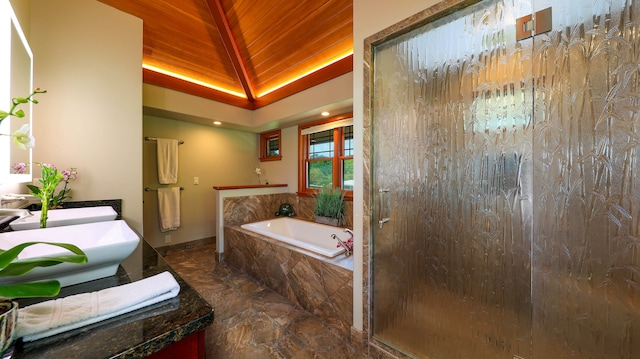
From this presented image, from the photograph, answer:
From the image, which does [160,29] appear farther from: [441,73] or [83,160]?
[441,73]

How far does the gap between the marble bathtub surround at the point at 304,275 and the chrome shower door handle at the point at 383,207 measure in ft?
1.73

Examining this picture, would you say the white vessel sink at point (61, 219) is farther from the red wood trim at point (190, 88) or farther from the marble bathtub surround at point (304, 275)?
the red wood trim at point (190, 88)

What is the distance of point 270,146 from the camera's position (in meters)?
→ 4.77

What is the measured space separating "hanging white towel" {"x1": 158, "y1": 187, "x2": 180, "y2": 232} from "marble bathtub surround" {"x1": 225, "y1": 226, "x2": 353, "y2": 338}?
4.49 feet

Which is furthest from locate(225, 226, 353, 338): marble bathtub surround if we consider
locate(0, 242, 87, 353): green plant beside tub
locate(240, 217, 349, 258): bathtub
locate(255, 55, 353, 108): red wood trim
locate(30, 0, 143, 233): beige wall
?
locate(255, 55, 353, 108): red wood trim

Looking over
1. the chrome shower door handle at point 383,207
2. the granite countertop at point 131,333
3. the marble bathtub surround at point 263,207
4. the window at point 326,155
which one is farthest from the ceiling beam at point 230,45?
the granite countertop at point 131,333

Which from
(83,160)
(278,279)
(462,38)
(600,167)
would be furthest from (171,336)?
(83,160)

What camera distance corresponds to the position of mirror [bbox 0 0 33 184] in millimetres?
1277

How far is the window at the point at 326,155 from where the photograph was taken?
138 inches

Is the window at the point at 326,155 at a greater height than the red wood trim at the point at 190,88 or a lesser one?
lesser

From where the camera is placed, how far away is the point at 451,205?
4.47ft

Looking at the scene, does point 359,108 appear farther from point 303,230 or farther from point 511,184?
point 303,230

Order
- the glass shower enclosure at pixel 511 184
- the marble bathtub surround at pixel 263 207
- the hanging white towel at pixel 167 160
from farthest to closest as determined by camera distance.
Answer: the hanging white towel at pixel 167 160 < the marble bathtub surround at pixel 263 207 < the glass shower enclosure at pixel 511 184

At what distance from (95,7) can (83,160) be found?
139 cm
